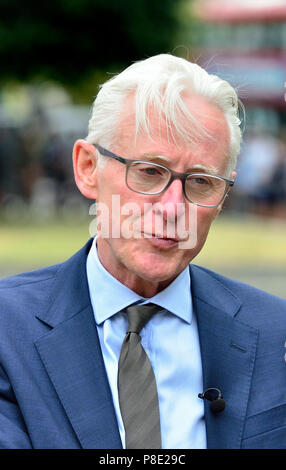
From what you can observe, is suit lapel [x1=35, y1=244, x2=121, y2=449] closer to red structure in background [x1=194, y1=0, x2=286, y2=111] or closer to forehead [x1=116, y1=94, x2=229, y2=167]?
forehead [x1=116, y1=94, x2=229, y2=167]

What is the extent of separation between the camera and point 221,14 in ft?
107

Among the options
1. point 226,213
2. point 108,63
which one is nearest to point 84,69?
point 108,63

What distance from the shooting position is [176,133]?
231 cm

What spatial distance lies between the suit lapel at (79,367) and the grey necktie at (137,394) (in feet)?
0.13

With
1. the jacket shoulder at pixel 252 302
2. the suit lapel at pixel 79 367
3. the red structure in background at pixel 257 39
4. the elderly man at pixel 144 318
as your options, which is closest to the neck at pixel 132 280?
the elderly man at pixel 144 318

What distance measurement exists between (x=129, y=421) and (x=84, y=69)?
16.7m

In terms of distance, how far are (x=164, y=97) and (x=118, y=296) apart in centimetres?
59

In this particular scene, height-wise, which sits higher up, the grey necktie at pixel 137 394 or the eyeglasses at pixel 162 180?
the eyeglasses at pixel 162 180

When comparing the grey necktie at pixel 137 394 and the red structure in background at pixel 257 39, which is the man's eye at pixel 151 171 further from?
the red structure in background at pixel 257 39

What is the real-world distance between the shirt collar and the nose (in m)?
0.28

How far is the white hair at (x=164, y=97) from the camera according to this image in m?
2.32

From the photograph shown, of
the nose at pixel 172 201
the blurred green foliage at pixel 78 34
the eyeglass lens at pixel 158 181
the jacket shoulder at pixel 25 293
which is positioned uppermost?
the blurred green foliage at pixel 78 34
